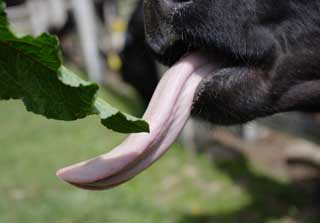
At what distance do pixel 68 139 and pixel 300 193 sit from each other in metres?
3.21

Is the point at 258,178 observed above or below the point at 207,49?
below

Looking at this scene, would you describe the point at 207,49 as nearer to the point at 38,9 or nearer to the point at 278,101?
the point at 278,101

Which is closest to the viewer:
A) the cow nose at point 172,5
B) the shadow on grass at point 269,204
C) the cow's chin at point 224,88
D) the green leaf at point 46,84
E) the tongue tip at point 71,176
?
the green leaf at point 46,84

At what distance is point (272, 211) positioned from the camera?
190 inches

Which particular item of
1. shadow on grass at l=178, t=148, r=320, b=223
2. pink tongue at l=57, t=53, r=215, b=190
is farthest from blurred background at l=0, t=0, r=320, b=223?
pink tongue at l=57, t=53, r=215, b=190

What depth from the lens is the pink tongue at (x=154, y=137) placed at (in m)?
1.85

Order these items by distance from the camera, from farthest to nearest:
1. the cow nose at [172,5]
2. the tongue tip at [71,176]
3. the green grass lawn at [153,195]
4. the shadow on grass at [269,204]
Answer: the green grass lawn at [153,195] → the shadow on grass at [269,204] → the cow nose at [172,5] → the tongue tip at [71,176]

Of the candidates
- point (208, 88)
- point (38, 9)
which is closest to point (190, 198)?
point (208, 88)

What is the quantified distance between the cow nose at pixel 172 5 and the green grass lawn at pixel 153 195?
2792mm

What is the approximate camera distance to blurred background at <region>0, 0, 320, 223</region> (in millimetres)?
4922

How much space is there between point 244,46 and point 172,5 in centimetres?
31

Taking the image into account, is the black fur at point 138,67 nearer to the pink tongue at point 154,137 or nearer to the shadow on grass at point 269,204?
the shadow on grass at point 269,204

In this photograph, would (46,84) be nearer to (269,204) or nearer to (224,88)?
(224,88)

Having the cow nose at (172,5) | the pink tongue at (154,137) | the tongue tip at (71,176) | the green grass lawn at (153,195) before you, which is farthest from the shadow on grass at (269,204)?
the tongue tip at (71,176)
